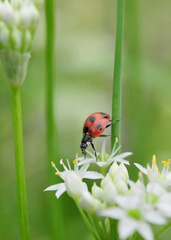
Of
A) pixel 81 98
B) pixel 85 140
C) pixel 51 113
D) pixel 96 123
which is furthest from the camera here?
pixel 81 98

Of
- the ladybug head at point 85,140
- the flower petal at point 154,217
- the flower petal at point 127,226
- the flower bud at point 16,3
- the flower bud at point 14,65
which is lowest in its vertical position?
the ladybug head at point 85,140

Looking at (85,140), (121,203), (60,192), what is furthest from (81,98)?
(121,203)

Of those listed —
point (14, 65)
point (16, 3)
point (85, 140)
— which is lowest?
point (85, 140)

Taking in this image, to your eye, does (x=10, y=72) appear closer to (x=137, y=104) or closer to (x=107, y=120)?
(x=107, y=120)

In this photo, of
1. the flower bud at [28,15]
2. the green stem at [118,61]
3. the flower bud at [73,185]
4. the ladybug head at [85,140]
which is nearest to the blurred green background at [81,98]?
the ladybug head at [85,140]

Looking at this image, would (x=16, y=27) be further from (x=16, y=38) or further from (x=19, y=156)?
(x=19, y=156)

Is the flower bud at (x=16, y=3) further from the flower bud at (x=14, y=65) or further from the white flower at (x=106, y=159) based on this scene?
the white flower at (x=106, y=159)
